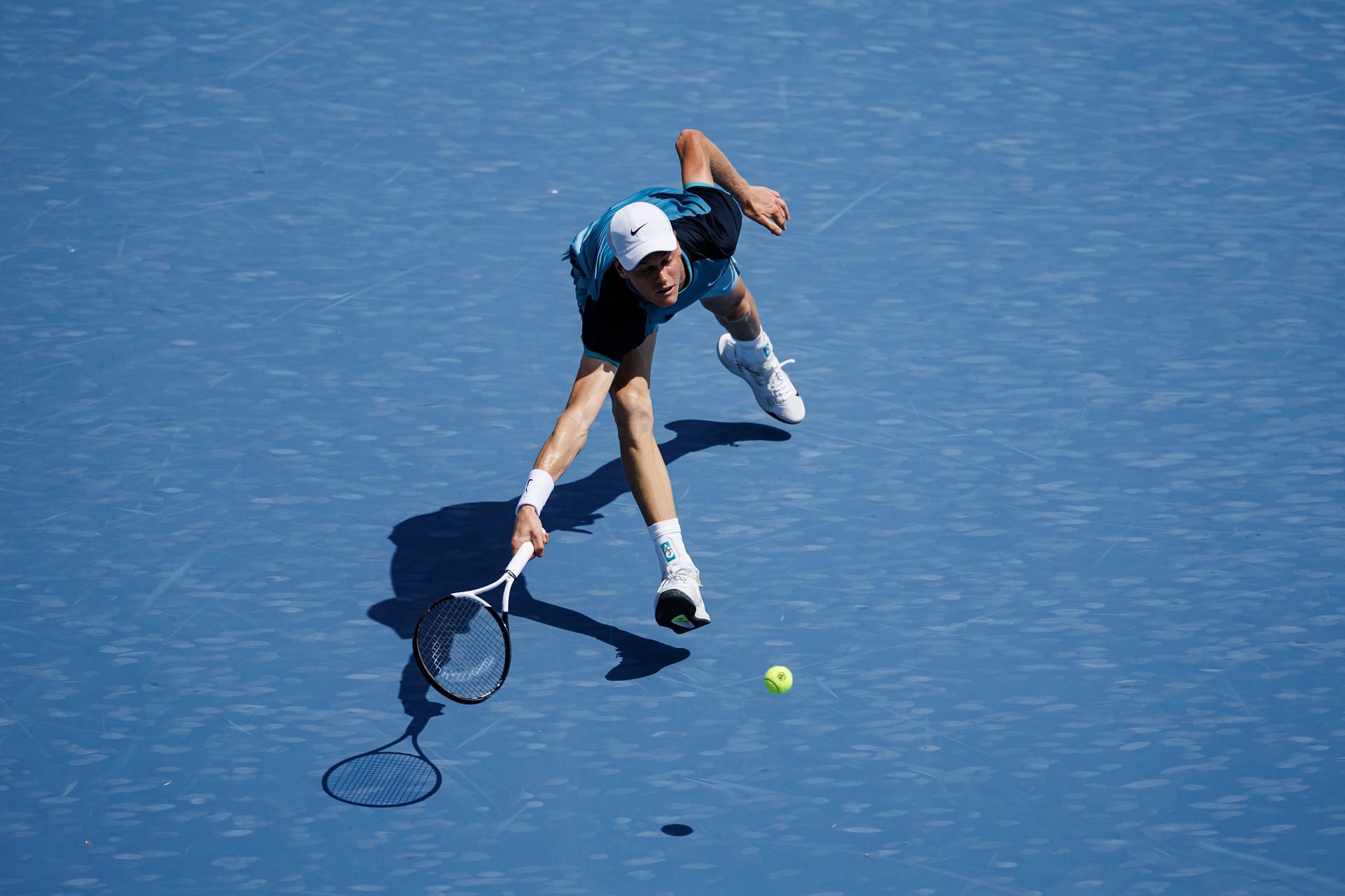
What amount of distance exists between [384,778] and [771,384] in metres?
2.33

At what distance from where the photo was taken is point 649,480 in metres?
5.13

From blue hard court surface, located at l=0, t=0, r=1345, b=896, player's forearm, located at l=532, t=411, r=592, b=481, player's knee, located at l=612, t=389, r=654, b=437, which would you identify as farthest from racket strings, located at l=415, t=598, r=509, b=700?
player's knee, located at l=612, t=389, r=654, b=437

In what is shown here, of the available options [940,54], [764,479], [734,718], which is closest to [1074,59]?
[940,54]

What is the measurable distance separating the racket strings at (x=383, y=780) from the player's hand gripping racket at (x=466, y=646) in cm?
27

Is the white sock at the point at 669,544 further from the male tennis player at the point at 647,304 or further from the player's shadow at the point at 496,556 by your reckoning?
the player's shadow at the point at 496,556

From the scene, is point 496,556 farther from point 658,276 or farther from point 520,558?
point 658,276

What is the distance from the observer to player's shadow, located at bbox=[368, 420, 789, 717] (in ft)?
17.0

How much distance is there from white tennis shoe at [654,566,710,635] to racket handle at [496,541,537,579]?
0.49 metres

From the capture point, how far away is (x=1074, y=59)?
A: 8.63 meters

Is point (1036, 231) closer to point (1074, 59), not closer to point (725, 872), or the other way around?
point (1074, 59)

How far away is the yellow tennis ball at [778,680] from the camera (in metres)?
4.93

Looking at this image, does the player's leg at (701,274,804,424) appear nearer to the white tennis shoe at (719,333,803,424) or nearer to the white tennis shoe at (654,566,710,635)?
the white tennis shoe at (719,333,803,424)

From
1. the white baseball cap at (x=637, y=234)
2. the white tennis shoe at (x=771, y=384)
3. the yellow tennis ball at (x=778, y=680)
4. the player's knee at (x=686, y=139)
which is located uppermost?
the player's knee at (x=686, y=139)

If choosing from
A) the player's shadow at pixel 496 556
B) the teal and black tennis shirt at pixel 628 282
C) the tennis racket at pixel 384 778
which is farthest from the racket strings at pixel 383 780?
the teal and black tennis shirt at pixel 628 282
